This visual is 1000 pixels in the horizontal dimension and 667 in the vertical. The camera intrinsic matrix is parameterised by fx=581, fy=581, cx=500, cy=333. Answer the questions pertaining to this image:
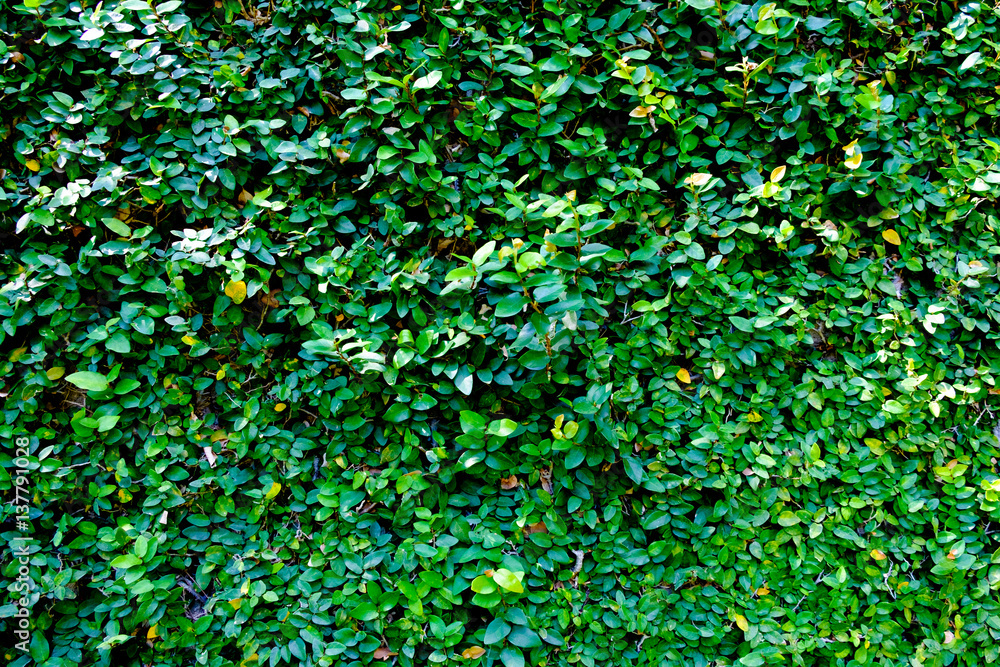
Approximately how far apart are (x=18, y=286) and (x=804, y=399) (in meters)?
2.38

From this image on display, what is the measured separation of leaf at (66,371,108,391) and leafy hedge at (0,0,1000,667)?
1cm

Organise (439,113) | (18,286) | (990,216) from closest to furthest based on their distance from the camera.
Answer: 1. (18,286)
2. (439,113)
3. (990,216)

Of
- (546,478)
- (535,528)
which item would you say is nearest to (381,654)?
(535,528)

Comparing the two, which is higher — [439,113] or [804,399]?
[439,113]

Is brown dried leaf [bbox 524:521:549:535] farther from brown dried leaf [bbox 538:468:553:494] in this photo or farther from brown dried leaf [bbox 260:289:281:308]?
brown dried leaf [bbox 260:289:281:308]

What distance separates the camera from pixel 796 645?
177cm

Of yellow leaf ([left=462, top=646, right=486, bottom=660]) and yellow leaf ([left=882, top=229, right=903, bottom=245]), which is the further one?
yellow leaf ([left=882, top=229, right=903, bottom=245])

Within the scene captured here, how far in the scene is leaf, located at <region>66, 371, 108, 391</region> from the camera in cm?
166

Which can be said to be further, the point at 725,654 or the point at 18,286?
the point at 725,654

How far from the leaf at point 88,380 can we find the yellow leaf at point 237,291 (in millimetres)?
434

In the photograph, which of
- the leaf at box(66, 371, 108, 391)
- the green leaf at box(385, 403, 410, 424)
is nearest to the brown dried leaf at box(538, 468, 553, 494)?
the green leaf at box(385, 403, 410, 424)

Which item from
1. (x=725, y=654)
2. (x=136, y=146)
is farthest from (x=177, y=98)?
(x=725, y=654)

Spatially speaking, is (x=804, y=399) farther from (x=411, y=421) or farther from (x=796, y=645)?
(x=411, y=421)

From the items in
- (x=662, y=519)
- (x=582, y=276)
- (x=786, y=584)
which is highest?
(x=582, y=276)
